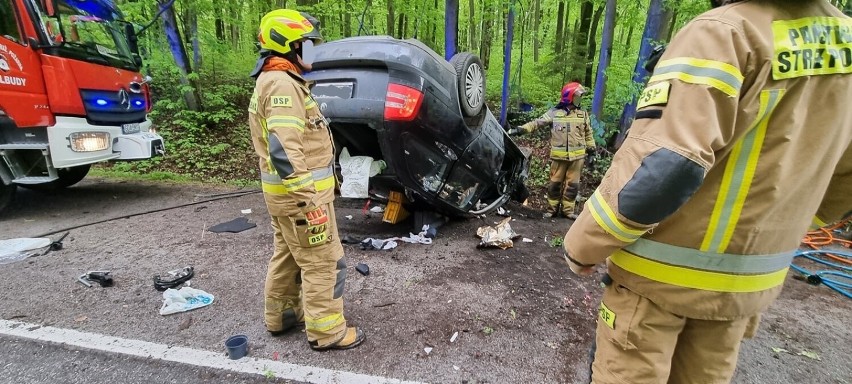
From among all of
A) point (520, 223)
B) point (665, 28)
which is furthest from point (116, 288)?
point (665, 28)

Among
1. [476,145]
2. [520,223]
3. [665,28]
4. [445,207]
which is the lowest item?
[520,223]

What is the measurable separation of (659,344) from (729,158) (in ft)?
2.00

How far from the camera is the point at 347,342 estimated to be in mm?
2475

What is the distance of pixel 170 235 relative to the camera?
4.22 metres

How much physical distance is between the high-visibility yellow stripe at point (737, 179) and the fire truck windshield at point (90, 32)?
246 inches

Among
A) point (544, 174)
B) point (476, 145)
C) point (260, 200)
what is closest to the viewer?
point (476, 145)

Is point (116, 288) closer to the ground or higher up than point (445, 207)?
closer to the ground

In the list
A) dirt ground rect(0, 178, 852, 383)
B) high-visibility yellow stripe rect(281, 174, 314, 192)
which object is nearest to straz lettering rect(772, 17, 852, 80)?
dirt ground rect(0, 178, 852, 383)

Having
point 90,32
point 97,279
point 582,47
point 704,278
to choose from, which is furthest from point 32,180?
point 582,47

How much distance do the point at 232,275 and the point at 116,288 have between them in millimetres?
807

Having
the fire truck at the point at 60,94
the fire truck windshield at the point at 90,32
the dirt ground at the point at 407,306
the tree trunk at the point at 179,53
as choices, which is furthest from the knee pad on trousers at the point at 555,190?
the tree trunk at the point at 179,53

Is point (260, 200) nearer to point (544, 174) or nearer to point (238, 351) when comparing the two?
point (238, 351)

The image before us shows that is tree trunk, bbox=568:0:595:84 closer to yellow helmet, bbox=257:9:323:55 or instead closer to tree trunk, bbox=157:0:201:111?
tree trunk, bbox=157:0:201:111

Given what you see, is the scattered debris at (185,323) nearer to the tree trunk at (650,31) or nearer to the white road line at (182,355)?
the white road line at (182,355)
